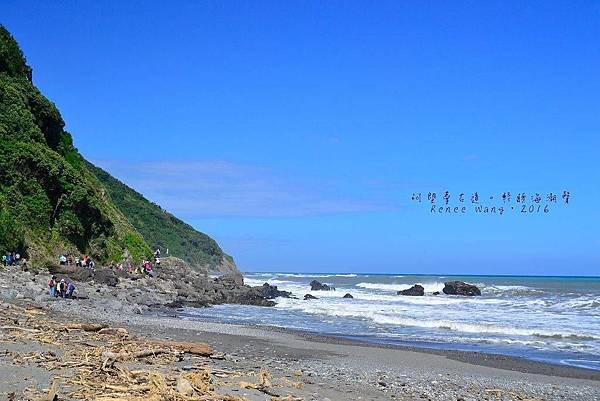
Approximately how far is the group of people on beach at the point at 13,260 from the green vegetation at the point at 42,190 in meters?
0.42

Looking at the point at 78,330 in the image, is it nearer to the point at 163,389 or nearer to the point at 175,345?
the point at 175,345

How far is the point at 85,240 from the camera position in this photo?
38594mm

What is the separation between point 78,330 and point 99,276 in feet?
61.8

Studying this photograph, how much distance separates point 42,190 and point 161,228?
2572 inches

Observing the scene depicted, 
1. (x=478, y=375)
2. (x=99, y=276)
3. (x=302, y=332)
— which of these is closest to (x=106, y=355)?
(x=478, y=375)

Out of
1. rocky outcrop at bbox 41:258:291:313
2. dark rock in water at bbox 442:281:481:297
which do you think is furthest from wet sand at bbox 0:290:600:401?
dark rock in water at bbox 442:281:481:297

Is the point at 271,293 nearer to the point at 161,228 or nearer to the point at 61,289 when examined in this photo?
the point at 61,289

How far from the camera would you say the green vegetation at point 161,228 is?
92000 millimetres

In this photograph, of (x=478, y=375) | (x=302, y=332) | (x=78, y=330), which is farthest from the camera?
(x=302, y=332)

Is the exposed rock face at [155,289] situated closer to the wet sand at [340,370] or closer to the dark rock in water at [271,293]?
the dark rock in water at [271,293]

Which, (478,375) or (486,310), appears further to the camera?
(486,310)

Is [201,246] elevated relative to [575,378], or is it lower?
elevated

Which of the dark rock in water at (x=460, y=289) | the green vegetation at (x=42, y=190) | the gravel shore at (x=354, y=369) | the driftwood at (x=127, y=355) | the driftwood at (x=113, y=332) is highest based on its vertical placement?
the green vegetation at (x=42, y=190)

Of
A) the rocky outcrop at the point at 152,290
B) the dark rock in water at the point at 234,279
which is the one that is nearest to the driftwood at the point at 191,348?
the rocky outcrop at the point at 152,290
